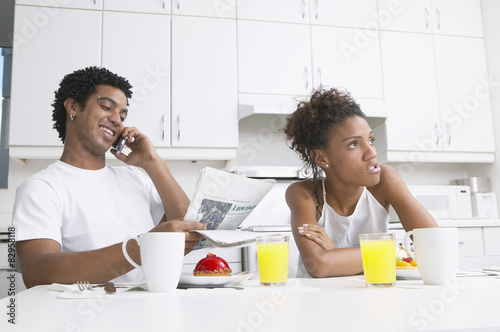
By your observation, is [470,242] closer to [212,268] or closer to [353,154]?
[353,154]

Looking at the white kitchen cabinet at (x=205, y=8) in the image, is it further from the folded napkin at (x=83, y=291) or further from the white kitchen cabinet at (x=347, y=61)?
the folded napkin at (x=83, y=291)

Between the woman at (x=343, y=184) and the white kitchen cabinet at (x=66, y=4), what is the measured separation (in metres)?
1.69

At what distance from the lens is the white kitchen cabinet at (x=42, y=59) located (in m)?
2.50

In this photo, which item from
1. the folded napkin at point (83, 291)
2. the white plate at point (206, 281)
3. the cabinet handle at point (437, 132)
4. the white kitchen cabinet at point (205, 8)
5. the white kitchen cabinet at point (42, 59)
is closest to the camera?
the folded napkin at point (83, 291)

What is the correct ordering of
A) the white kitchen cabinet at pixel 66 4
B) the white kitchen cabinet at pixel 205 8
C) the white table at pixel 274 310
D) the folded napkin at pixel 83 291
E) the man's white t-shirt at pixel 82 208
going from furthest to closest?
the white kitchen cabinet at pixel 205 8
the white kitchen cabinet at pixel 66 4
the man's white t-shirt at pixel 82 208
the folded napkin at pixel 83 291
the white table at pixel 274 310

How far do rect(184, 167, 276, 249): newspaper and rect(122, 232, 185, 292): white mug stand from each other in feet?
0.27

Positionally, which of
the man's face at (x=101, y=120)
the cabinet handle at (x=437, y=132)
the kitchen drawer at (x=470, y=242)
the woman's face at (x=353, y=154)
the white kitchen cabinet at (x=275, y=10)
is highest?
the white kitchen cabinet at (x=275, y=10)

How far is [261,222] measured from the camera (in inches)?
108

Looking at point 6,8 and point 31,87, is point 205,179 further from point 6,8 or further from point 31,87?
point 6,8

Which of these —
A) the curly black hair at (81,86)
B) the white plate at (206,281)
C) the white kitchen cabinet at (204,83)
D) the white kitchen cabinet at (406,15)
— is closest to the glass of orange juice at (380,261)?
the white plate at (206,281)

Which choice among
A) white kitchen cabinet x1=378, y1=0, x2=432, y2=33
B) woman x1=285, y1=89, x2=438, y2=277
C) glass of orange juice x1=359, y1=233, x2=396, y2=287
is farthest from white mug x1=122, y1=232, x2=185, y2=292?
white kitchen cabinet x1=378, y1=0, x2=432, y2=33

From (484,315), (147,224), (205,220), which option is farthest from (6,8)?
(484,315)

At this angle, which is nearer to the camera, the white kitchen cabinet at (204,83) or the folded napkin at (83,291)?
the folded napkin at (83,291)

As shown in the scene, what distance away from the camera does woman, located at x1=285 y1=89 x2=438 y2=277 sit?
1.41 metres
